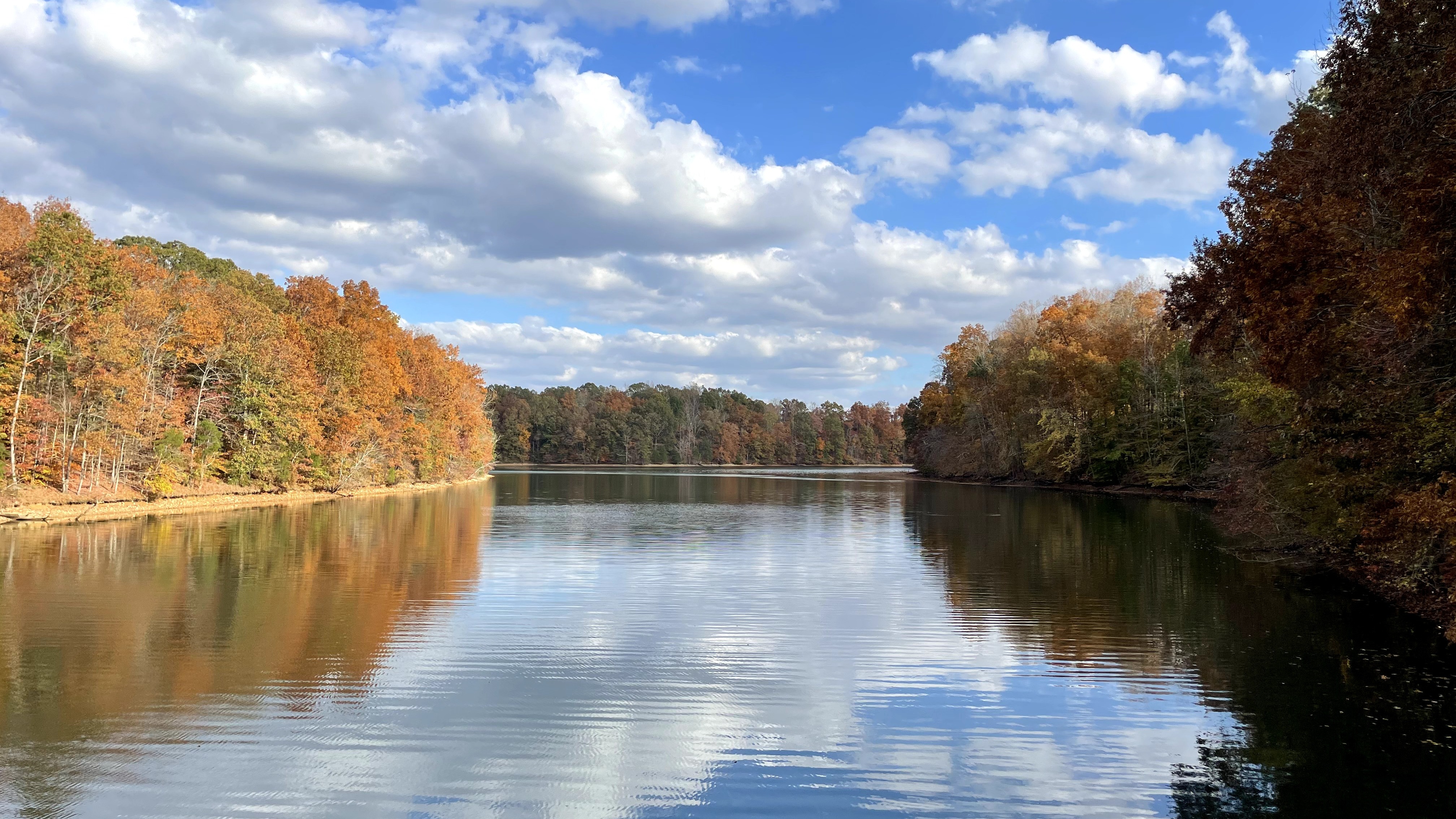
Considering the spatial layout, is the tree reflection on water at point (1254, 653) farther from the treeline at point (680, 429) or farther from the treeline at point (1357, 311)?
the treeline at point (680, 429)

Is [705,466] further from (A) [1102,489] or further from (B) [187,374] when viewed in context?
(B) [187,374]

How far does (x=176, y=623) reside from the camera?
35.8 ft

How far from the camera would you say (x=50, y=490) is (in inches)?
1048

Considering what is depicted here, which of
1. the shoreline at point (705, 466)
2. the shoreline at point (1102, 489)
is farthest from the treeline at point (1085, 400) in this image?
the shoreline at point (705, 466)

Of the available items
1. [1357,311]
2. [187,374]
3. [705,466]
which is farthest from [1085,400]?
[705,466]

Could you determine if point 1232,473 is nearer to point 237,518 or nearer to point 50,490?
point 237,518

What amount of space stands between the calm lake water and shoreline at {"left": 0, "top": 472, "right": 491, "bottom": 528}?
8.55 m

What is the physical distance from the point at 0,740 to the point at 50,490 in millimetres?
25574

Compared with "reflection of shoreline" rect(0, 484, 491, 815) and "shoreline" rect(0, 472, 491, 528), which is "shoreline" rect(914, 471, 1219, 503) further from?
"shoreline" rect(0, 472, 491, 528)

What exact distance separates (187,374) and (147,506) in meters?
7.61

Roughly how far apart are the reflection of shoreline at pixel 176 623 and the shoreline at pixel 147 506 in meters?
1.81

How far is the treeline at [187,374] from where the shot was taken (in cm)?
2509

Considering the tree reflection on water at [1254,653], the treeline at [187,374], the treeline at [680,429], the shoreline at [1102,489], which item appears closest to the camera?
the tree reflection on water at [1254,653]

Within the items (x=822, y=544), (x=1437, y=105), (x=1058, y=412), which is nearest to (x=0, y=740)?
(x=1437, y=105)
